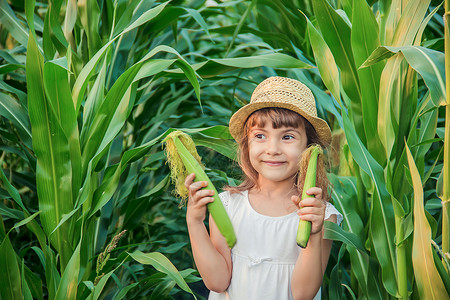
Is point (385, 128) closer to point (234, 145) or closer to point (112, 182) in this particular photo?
point (234, 145)

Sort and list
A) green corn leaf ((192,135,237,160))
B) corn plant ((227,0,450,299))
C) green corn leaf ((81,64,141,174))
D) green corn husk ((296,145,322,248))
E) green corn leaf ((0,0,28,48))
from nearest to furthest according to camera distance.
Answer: green corn husk ((296,145,322,248))
corn plant ((227,0,450,299))
green corn leaf ((81,64,141,174))
green corn leaf ((192,135,237,160))
green corn leaf ((0,0,28,48))

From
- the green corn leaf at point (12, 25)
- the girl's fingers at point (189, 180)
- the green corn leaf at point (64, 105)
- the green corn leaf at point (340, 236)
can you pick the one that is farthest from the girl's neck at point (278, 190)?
the green corn leaf at point (12, 25)

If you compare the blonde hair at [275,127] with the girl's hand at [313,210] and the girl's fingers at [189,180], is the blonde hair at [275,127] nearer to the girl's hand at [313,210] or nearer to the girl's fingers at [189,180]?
the girl's hand at [313,210]

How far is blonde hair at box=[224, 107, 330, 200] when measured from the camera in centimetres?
104

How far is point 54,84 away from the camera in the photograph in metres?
1.12

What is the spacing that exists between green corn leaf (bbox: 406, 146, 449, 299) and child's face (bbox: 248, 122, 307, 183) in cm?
23

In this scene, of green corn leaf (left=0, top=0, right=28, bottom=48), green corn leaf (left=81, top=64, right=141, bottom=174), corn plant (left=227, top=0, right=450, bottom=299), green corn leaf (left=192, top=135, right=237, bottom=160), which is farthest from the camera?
green corn leaf (left=0, top=0, right=28, bottom=48)

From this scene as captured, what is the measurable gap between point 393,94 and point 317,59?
192 millimetres

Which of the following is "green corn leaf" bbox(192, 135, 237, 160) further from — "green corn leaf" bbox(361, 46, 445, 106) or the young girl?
"green corn leaf" bbox(361, 46, 445, 106)

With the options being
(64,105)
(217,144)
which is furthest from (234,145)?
(64,105)

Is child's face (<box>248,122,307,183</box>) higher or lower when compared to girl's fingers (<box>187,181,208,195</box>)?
higher

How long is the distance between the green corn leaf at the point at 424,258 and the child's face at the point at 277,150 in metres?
0.23

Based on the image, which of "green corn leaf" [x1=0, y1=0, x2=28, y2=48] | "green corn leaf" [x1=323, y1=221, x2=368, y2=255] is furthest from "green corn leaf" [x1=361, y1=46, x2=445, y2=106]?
"green corn leaf" [x1=0, y1=0, x2=28, y2=48]

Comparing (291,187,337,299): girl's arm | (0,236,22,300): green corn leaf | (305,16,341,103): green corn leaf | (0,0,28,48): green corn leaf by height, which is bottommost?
(0,236,22,300): green corn leaf
